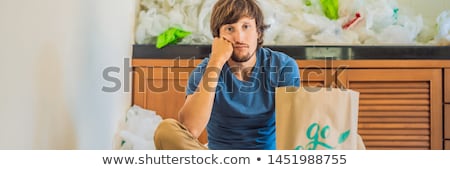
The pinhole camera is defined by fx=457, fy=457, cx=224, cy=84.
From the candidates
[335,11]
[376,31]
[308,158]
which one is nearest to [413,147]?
[376,31]

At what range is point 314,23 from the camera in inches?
60.6

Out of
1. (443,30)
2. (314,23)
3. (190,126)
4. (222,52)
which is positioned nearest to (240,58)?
(222,52)

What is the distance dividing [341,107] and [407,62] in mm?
660

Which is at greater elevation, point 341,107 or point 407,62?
point 407,62

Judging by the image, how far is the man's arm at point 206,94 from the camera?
3.34 ft

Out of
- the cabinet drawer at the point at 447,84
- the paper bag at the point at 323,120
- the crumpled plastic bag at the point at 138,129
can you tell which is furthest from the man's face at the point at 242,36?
the cabinet drawer at the point at 447,84

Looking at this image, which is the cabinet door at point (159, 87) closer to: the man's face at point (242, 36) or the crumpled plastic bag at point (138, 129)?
the crumpled plastic bag at point (138, 129)

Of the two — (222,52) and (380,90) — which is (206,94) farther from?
(380,90)

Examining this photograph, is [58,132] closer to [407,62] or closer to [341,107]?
[341,107]

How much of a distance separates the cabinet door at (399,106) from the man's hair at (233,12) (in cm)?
51

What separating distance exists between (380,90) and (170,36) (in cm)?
72

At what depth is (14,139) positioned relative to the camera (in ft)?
2.99

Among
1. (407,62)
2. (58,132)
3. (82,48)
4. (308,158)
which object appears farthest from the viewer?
(407,62)

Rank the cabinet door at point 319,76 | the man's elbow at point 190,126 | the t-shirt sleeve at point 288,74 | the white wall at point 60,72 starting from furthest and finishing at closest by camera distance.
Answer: the cabinet door at point 319,76 → the t-shirt sleeve at point 288,74 → the man's elbow at point 190,126 → the white wall at point 60,72
